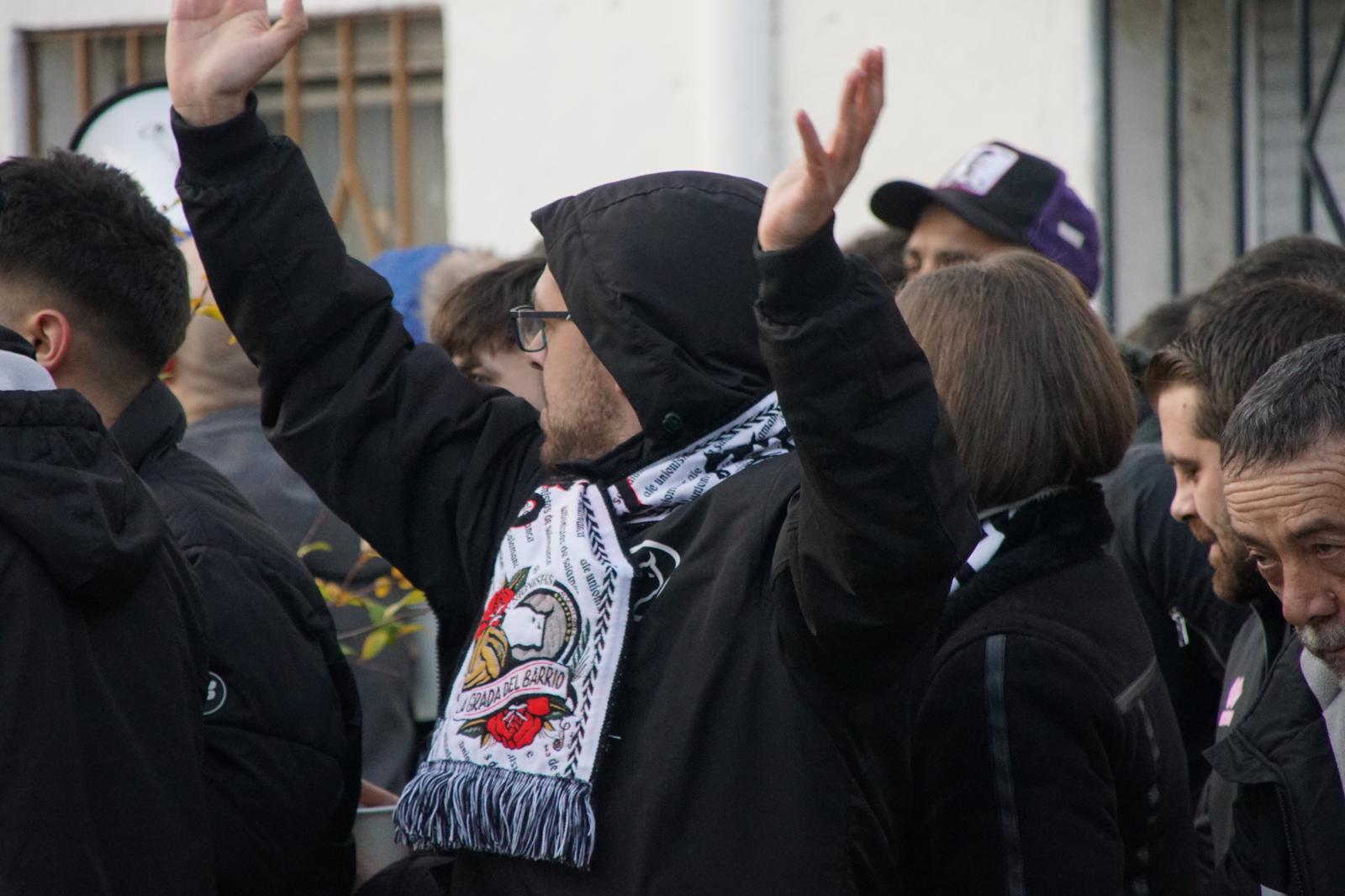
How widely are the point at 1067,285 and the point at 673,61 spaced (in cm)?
362

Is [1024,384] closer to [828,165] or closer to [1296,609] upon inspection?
[1296,609]

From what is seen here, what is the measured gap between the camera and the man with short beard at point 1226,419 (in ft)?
7.95

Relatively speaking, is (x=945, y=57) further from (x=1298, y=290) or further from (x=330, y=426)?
(x=330, y=426)

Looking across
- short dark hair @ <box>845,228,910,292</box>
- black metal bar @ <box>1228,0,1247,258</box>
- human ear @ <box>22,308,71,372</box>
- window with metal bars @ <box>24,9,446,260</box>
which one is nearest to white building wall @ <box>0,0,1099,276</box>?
window with metal bars @ <box>24,9,446,260</box>

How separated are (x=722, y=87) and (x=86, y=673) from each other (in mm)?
4189

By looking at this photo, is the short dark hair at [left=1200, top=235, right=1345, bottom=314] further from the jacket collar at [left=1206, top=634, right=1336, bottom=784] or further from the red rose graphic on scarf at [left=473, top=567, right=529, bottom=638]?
the red rose graphic on scarf at [left=473, top=567, right=529, bottom=638]

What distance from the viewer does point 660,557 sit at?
203 centimetres

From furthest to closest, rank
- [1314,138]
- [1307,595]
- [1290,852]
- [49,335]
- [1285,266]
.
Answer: [1314,138], [1285,266], [49,335], [1290,852], [1307,595]

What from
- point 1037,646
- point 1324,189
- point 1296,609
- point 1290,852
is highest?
point 1324,189

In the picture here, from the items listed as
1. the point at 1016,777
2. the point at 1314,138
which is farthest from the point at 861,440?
the point at 1314,138

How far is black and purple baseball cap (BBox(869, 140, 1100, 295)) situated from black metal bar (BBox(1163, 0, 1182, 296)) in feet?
3.59

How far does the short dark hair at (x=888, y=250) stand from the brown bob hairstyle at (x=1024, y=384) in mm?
1813

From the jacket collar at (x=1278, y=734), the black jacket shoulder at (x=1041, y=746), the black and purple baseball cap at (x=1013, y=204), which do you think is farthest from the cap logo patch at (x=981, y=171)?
the jacket collar at (x=1278, y=734)

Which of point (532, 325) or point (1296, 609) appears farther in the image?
point (532, 325)
